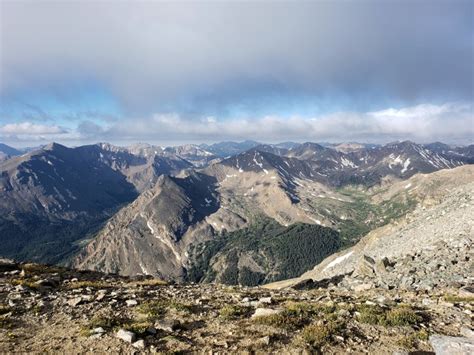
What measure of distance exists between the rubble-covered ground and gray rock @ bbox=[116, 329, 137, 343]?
0.04 meters

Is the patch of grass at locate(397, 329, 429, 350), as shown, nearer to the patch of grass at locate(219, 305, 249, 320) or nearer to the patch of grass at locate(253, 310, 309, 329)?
the patch of grass at locate(253, 310, 309, 329)

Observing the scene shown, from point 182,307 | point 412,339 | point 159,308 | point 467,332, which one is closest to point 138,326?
point 159,308

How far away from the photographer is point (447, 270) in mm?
28812

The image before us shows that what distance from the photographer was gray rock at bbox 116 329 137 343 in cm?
1369

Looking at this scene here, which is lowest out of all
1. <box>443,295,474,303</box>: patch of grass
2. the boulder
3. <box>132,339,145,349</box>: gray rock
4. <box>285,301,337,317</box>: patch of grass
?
<box>443,295,474,303</box>: patch of grass

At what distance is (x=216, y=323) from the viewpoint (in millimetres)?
16328

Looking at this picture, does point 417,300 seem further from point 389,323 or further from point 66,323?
point 66,323

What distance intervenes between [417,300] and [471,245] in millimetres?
17020

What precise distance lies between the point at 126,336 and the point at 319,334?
8.88 meters

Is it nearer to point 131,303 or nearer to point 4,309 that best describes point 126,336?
point 131,303

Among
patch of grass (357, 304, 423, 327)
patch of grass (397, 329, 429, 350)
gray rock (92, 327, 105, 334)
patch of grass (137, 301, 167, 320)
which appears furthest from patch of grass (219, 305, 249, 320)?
patch of grass (397, 329, 429, 350)

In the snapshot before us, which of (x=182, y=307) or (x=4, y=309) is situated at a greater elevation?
(x=4, y=309)

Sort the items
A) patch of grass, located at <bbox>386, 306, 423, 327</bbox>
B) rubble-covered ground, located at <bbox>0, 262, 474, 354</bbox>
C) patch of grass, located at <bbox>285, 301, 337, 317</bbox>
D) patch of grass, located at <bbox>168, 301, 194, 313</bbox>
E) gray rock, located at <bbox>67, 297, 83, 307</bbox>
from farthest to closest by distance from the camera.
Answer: gray rock, located at <bbox>67, 297, 83, 307</bbox> < patch of grass, located at <bbox>168, 301, 194, 313</bbox> < patch of grass, located at <bbox>285, 301, 337, 317</bbox> < patch of grass, located at <bbox>386, 306, 423, 327</bbox> < rubble-covered ground, located at <bbox>0, 262, 474, 354</bbox>

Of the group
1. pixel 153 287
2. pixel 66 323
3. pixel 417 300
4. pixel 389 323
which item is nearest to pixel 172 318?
pixel 66 323
